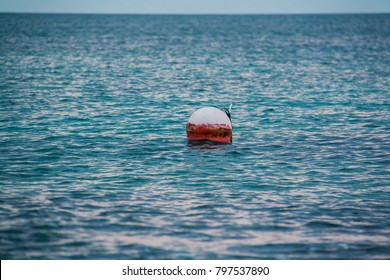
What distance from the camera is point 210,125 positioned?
2053cm

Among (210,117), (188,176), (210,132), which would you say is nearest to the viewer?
(188,176)

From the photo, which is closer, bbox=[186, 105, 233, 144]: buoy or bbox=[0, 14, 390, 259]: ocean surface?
bbox=[0, 14, 390, 259]: ocean surface

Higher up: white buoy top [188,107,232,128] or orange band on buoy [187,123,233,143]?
white buoy top [188,107,232,128]

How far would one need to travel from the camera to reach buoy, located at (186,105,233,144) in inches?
808

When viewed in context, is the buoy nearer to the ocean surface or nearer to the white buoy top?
the white buoy top

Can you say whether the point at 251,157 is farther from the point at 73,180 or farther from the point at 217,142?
the point at 73,180

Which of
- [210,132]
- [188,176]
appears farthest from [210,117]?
[188,176]

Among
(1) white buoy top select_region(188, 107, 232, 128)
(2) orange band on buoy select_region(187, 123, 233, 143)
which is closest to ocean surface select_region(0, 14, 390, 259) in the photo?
(2) orange band on buoy select_region(187, 123, 233, 143)

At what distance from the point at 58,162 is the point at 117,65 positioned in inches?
1589

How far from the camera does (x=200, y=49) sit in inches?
3297

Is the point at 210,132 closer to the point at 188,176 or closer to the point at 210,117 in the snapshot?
the point at 210,117

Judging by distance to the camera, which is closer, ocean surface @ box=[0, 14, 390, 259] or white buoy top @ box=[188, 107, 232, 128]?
ocean surface @ box=[0, 14, 390, 259]

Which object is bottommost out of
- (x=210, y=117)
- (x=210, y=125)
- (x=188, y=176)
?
(x=188, y=176)

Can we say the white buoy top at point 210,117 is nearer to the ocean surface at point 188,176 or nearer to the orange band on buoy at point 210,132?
the orange band on buoy at point 210,132
